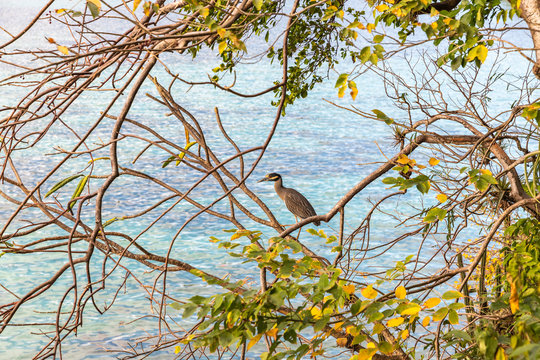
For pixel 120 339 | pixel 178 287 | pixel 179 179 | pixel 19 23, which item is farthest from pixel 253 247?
pixel 19 23

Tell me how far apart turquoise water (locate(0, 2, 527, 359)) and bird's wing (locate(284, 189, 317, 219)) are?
0.69 metres

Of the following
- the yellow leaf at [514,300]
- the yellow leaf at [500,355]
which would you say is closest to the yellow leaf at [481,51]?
the yellow leaf at [514,300]

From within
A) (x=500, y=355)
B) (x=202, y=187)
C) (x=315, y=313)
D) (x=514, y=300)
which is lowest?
(x=500, y=355)

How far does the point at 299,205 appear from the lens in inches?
171

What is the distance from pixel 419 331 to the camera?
5.54 m

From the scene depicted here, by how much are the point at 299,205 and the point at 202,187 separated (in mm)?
5783

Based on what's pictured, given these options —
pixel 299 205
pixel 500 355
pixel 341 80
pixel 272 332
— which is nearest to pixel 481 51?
pixel 341 80

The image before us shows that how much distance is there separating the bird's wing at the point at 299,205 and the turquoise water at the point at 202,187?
69cm

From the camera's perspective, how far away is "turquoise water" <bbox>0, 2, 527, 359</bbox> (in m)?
5.82

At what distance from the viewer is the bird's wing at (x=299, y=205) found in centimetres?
432

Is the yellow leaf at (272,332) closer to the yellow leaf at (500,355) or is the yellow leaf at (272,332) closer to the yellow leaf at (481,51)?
the yellow leaf at (500,355)

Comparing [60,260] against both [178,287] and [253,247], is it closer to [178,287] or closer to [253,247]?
[178,287]

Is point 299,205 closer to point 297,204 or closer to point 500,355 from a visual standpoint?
point 297,204

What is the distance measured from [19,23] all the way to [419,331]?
1973cm
